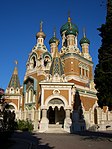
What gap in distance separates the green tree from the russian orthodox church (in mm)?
11532

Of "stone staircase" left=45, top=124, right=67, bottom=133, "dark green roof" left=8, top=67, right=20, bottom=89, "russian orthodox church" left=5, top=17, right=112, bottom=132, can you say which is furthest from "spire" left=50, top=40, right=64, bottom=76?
"dark green roof" left=8, top=67, right=20, bottom=89

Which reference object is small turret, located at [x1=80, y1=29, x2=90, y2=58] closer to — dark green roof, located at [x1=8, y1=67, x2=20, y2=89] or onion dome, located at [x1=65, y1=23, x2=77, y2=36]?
onion dome, located at [x1=65, y1=23, x2=77, y2=36]

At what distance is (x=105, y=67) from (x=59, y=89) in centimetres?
1254

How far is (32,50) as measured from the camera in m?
37.8

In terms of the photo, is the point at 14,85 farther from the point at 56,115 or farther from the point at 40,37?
the point at 56,115

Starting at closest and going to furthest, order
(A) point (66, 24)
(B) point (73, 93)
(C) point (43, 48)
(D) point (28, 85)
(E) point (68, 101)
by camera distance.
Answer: (E) point (68, 101) < (B) point (73, 93) < (D) point (28, 85) < (C) point (43, 48) < (A) point (66, 24)

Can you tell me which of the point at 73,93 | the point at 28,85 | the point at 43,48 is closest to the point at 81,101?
the point at 73,93

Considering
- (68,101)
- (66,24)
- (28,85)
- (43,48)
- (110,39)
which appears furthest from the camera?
(66,24)

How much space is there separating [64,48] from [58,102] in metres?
15.1

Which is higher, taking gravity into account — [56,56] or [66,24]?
[66,24]

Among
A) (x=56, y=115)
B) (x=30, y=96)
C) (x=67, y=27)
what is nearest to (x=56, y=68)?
(x=56, y=115)

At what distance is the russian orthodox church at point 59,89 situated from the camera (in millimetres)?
25656

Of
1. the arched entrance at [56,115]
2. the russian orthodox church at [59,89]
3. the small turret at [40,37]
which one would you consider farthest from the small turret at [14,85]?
the arched entrance at [56,115]

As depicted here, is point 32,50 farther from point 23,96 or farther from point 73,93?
point 73,93
